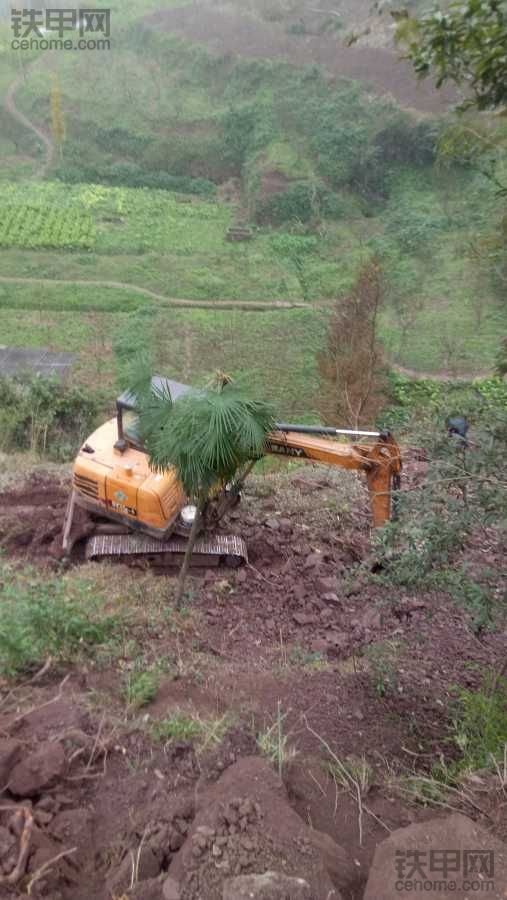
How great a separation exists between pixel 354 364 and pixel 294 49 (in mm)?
35095

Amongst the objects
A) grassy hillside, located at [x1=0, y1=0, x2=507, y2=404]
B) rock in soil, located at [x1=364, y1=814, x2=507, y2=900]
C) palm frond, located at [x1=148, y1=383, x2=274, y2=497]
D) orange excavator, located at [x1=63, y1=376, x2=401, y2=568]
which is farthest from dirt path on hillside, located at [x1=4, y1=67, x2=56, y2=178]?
rock in soil, located at [x1=364, y1=814, x2=507, y2=900]

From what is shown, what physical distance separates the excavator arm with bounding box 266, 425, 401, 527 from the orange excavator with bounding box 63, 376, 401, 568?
0.01 m

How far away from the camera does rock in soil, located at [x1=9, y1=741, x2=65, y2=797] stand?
4152 mm

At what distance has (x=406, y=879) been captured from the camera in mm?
3404

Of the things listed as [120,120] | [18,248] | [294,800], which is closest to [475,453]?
[294,800]

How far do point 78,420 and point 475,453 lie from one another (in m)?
10.8

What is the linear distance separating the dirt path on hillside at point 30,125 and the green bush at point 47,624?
33.1 metres

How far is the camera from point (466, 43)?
12.5 feet

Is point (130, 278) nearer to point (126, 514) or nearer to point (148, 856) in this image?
point (126, 514)

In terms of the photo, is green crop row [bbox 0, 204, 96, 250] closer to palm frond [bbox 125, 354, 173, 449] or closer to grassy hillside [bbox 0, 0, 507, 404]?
grassy hillside [bbox 0, 0, 507, 404]

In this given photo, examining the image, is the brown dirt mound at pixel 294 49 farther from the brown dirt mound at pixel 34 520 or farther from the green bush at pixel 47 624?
the green bush at pixel 47 624

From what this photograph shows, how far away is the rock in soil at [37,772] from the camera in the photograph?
4.15 meters

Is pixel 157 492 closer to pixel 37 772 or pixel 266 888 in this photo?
pixel 37 772

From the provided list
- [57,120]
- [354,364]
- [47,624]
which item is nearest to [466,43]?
[47,624]
